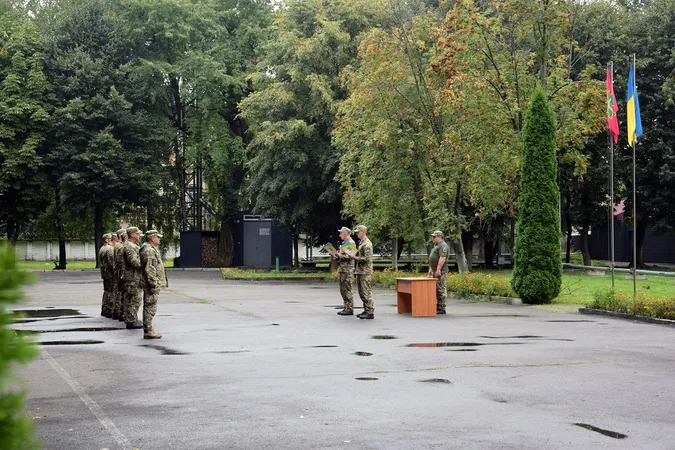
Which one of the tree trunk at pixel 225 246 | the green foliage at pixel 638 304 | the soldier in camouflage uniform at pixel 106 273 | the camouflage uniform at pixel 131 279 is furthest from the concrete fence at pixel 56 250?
the camouflage uniform at pixel 131 279

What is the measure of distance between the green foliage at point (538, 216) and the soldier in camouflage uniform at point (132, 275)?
36.8 ft

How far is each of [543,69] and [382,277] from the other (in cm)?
1070

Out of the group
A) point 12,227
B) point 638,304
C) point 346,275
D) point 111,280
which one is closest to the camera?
point 638,304

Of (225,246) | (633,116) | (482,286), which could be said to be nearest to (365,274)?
(482,286)

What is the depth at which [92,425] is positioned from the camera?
334 inches

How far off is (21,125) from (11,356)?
55.9 metres

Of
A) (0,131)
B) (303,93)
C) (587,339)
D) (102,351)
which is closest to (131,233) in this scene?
(102,351)

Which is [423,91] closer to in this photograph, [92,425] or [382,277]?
[382,277]

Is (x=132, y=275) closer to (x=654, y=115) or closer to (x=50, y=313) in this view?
(x=50, y=313)

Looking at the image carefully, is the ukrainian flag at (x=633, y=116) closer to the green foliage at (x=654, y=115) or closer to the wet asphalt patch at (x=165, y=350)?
the wet asphalt patch at (x=165, y=350)

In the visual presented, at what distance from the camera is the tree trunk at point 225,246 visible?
2450 inches

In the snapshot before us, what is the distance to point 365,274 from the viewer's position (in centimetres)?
2078

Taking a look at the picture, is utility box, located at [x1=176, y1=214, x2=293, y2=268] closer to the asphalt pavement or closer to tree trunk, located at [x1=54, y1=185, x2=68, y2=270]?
tree trunk, located at [x1=54, y1=185, x2=68, y2=270]

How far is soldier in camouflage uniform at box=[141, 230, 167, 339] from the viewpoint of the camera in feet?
54.4
